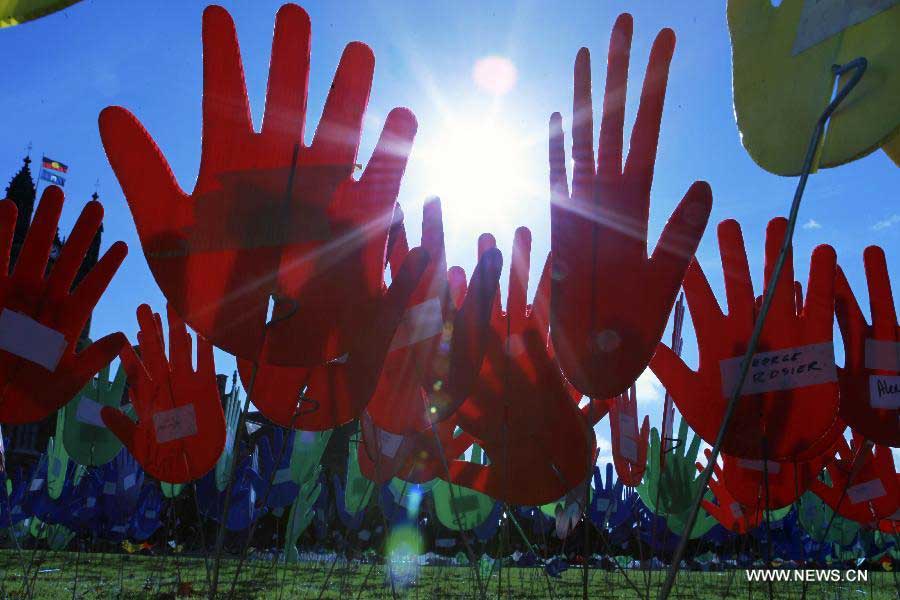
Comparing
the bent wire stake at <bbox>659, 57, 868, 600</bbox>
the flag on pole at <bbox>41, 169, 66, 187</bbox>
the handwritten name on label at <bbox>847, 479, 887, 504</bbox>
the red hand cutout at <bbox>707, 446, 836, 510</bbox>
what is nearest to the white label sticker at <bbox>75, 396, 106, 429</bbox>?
the red hand cutout at <bbox>707, 446, 836, 510</bbox>

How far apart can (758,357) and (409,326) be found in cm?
60

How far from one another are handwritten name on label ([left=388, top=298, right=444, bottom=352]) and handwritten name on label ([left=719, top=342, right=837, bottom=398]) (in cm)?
54

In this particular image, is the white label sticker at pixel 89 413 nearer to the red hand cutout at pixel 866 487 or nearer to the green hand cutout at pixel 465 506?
the green hand cutout at pixel 465 506

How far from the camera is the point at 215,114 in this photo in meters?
0.83

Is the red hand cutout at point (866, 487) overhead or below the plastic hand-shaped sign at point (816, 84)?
below

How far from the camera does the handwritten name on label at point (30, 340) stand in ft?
4.26

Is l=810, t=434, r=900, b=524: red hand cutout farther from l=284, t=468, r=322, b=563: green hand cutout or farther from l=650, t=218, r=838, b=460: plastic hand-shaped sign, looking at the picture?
l=284, t=468, r=322, b=563: green hand cutout

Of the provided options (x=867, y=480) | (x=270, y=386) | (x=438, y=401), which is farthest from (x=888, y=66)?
(x=867, y=480)

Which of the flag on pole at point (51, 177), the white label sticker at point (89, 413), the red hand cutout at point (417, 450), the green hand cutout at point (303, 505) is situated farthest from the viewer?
the flag on pole at point (51, 177)

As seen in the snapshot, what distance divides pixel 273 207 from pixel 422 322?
0.33 m

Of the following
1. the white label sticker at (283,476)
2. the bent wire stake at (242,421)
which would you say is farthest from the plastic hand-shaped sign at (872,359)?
the white label sticker at (283,476)

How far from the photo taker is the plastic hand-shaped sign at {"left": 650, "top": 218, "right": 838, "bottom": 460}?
1.16m

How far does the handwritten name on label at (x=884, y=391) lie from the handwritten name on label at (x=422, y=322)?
1030 millimetres

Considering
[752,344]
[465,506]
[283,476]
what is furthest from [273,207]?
[283,476]
